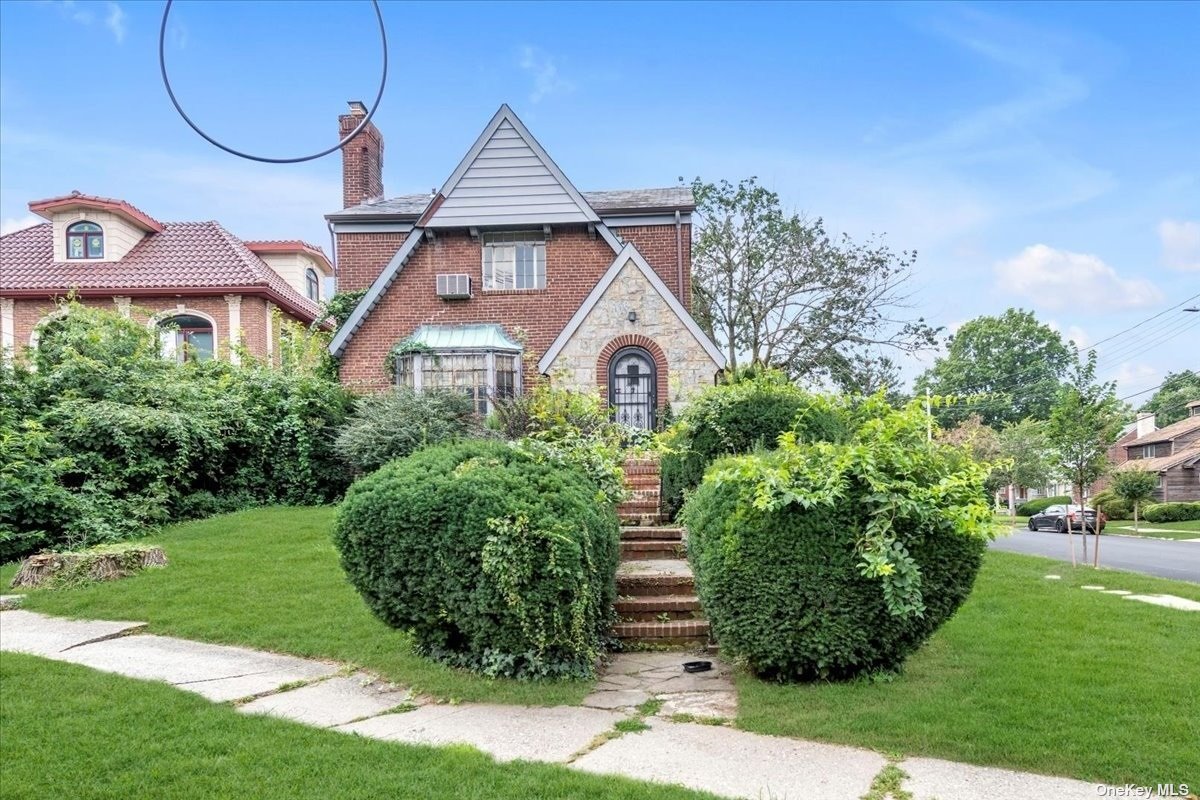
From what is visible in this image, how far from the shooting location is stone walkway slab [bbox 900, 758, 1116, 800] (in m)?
3.61

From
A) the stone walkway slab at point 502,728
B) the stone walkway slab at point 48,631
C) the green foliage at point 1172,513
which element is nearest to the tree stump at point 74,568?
the stone walkway slab at point 48,631

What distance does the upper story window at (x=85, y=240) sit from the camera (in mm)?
22891

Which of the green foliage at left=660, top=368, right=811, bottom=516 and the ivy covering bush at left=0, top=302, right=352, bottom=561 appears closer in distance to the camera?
the green foliage at left=660, top=368, right=811, bottom=516

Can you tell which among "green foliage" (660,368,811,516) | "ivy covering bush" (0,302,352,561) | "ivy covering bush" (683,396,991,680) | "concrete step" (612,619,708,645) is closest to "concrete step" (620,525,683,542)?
"green foliage" (660,368,811,516)

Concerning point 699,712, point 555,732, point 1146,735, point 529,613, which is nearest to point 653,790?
point 555,732

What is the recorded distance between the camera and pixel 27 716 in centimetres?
466

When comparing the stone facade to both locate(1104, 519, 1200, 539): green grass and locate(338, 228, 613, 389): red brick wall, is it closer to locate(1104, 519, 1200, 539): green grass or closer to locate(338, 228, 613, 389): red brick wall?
locate(338, 228, 613, 389): red brick wall

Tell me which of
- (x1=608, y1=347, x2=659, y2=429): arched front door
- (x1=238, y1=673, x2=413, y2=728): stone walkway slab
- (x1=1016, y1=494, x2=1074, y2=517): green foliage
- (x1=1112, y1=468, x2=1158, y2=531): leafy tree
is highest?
(x1=608, y1=347, x2=659, y2=429): arched front door

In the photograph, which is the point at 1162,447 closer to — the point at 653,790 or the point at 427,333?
the point at 427,333

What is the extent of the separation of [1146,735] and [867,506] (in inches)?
72.4

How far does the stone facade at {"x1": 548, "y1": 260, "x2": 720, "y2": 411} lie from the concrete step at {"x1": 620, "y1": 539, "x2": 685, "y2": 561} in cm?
776

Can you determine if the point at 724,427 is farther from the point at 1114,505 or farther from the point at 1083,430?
the point at 1114,505

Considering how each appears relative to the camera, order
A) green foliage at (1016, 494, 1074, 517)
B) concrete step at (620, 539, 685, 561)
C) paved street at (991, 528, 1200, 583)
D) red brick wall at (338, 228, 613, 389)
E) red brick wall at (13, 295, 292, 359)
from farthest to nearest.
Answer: green foliage at (1016, 494, 1074, 517)
red brick wall at (13, 295, 292, 359)
red brick wall at (338, 228, 613, 389)
paved street at (991, 528, 1200, 583)
concrete step at (620, 539, 685, 561)

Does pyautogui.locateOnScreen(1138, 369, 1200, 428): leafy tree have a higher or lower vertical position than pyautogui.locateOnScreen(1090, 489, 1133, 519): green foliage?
higher
